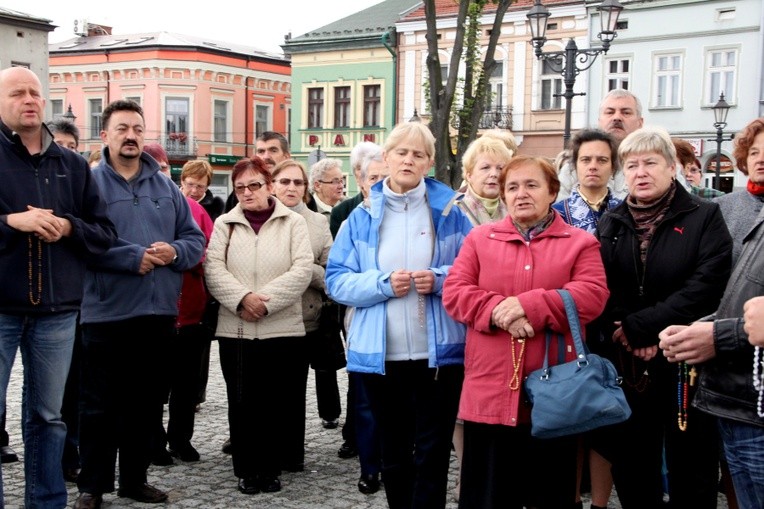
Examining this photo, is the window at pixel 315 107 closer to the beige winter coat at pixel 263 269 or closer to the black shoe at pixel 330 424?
the black shoe at pixel 330 424

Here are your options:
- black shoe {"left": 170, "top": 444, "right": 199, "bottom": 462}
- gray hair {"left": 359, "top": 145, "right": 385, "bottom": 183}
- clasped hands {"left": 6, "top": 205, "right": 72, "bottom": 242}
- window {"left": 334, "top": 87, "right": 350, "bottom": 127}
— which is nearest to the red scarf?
gray hair {"left": 359, "top": 145, "right": 385, "bottom": 183}

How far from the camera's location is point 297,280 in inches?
219

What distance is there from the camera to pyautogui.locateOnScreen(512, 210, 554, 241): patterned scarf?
170 inches

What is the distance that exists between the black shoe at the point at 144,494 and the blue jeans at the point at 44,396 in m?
0.58

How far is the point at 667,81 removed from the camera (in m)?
30.8

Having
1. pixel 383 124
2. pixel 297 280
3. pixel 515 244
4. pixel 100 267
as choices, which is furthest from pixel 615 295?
pixel 383 124

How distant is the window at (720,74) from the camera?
→ 95.9 feet

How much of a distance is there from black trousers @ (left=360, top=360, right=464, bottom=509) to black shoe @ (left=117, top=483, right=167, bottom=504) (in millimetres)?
1490

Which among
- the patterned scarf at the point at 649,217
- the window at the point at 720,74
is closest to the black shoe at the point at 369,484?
the patterned scarf at the point at 649,217

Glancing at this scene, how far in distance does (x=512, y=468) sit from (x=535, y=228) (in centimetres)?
116

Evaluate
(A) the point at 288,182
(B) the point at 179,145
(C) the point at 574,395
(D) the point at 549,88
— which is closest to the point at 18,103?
(A) the point at 288,182

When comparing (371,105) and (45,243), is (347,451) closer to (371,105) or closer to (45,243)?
(45,243)

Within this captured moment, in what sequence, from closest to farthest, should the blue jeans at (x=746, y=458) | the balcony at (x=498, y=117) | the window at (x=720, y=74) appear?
the blue jeans at (x=746, y=458)
the window at (x=720, y=74)
the balcony at (x=498, y=117)

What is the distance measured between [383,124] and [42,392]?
32.9 m
